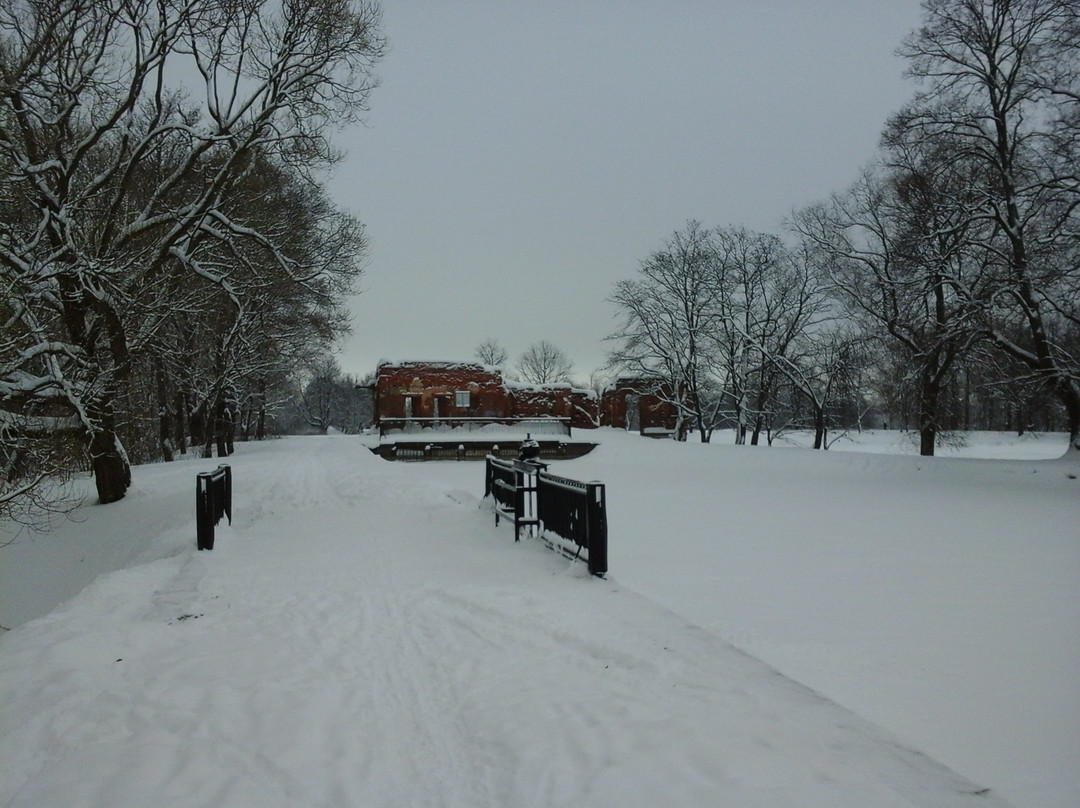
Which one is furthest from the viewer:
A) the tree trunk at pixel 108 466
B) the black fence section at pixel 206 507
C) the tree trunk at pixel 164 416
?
the tree trunk at pixel 164 416

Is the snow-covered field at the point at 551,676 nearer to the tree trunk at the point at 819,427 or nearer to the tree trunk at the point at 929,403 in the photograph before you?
the tree trunk at the point at 929,403

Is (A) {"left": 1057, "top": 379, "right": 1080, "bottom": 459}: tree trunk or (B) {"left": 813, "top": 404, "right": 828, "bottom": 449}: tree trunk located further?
(B) {"left": 813, "top": 404, "right": 828, "bottom": 449}: tree trunk

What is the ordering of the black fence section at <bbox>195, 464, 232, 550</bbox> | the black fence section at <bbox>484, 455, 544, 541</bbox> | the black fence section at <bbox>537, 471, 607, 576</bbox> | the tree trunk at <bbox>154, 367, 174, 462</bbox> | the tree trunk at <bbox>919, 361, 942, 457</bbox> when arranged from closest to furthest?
the black fence section at <bbox>537, 471, 607, 576</bbox> → the black fence section at <bbox>195, 464, 232, 550</bbox> → the black fence section at <bbox>484, 455, 544, 541</bbox> → the tree trunk at <bbox>919, 361, 942, 457</bbox> → the tree trunk at <bbox>154, 367, 174, 462</bbox>

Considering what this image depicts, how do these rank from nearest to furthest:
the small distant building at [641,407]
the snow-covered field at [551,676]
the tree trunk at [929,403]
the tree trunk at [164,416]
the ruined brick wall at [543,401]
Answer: the snow-covered field at [551,676], the tree trunk at [929,403], the tree trunk at [164,416], the small distant building at [641,407], the ruined brick wall at [543,401]

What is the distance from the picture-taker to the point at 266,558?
8820 mm

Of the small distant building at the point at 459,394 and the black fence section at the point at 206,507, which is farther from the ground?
the small distant building at the point at 459,394

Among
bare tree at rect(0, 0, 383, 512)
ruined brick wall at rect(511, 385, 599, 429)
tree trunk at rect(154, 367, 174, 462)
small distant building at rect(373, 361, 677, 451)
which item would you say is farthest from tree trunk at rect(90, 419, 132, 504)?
ruined brick wall at rect(511, 385, 599, 429)

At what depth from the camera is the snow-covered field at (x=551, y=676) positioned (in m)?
3.27

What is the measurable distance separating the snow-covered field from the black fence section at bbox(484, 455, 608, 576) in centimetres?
32

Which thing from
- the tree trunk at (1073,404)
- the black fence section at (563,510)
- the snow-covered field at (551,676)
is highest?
the tree trunk at (1073,404)

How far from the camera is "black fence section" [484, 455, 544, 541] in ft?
31.9

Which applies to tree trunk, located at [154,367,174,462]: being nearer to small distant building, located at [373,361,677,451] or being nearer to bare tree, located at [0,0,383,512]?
bare tree, located at [0,0,383,512]

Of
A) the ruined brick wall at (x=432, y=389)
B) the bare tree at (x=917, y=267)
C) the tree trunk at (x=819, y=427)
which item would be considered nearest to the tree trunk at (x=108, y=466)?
the bare tree at (x=917, y=267)

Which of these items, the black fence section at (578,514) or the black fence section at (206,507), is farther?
the black fence section at (206,507)
